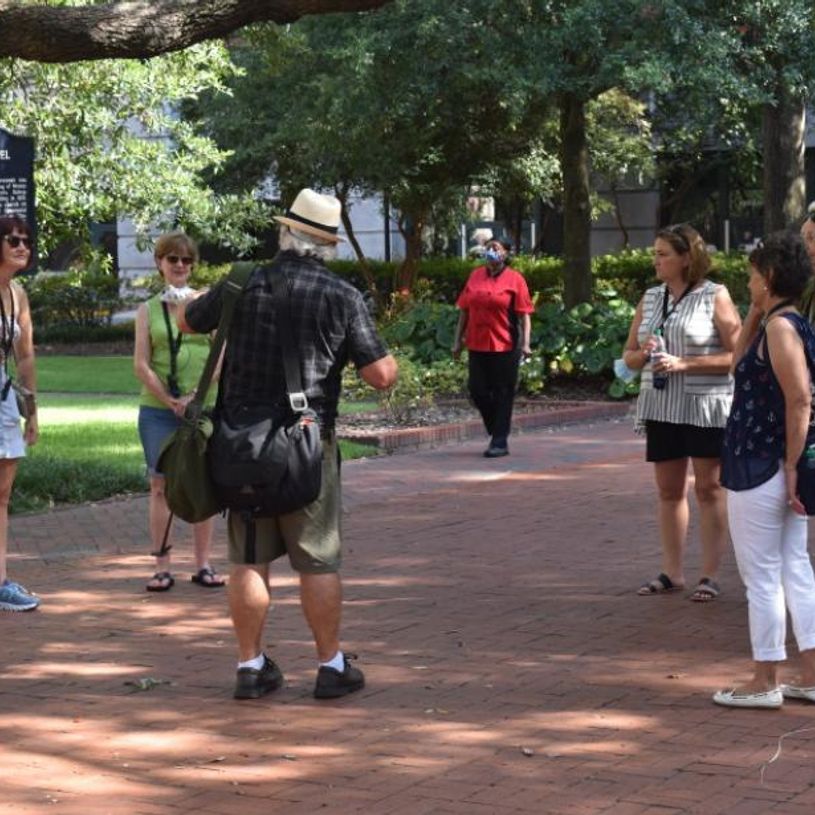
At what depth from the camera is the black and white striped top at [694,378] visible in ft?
28.4

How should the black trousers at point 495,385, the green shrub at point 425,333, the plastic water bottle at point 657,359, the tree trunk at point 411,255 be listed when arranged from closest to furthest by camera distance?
the plastic water bottle at point 657,359, the black trousers at point 495,385, the green shrub at point 425,333, the tree trunk at point 411,255

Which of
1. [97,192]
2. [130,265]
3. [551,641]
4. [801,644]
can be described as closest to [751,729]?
[801,644]

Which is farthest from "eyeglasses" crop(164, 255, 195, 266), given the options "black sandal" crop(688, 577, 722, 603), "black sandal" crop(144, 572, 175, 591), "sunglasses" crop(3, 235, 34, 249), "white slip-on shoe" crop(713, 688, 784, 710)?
"white slip-on shoe" crop(713, 688, 784, 710)

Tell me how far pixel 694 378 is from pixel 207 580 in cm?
281

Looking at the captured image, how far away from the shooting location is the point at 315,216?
6.75 meters

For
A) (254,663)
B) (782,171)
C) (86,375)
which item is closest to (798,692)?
(254,663)

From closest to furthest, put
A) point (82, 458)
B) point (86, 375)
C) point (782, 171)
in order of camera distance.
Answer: point (82, 458) → point (782, 171) → point (86, 375)

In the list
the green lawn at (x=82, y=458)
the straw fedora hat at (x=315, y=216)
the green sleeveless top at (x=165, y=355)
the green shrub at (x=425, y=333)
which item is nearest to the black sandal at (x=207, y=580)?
the green sleeveless top at (x=165, y=355)

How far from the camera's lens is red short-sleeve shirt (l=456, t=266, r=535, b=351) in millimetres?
14938

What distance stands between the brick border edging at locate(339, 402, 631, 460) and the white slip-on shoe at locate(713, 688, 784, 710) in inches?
351

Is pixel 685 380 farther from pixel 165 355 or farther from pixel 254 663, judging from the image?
pixel 254 663

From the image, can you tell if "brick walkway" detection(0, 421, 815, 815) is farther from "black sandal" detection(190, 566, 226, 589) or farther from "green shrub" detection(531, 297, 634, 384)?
"green shrub" detection(531, 297, 634, 384)

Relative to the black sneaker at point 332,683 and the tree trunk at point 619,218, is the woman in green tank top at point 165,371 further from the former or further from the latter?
the tree trunk at point 619,218

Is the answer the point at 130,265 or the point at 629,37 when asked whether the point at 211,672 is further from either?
the point at 130,265
